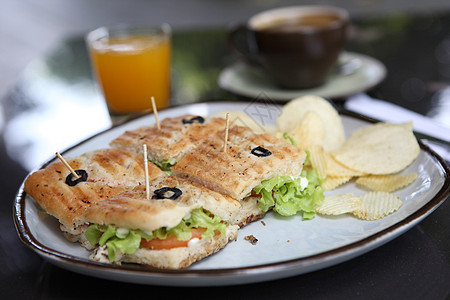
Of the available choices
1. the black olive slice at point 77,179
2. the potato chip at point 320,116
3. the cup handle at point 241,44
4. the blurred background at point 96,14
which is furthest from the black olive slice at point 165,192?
the blurred background at point 96,14

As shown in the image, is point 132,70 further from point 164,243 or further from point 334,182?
point 164,243

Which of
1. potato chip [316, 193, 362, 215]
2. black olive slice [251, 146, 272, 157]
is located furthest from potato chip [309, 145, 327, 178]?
black olive slice [251, 146, 272, 157]

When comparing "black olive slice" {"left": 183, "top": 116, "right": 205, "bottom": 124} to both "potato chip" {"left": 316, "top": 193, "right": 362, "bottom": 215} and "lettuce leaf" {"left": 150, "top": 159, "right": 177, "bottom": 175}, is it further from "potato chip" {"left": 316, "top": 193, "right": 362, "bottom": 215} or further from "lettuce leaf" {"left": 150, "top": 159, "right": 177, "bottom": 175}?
"potato chip" {"left": 316, "top": 193, "right": 362, "bottom": 215}

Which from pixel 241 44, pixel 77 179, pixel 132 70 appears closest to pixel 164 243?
pixel 77 179

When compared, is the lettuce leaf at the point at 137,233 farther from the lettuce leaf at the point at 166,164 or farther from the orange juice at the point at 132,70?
the orange juice at the point at 132,70

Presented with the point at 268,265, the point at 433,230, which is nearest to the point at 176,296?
the point at 268,265

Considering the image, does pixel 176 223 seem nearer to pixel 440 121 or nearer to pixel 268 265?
pixel 268 265
